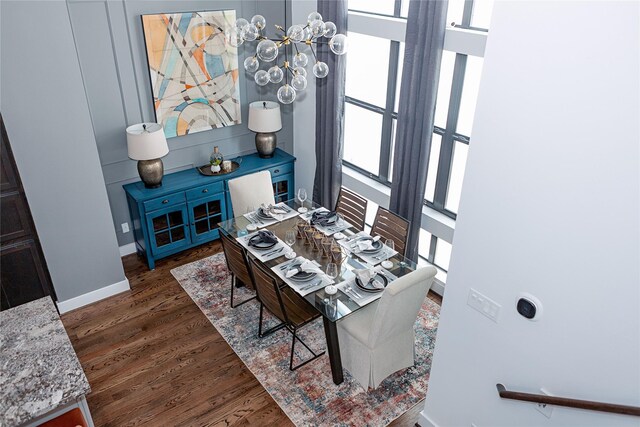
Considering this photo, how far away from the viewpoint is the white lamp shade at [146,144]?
528 cm

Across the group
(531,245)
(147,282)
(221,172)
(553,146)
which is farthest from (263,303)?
(553,146)

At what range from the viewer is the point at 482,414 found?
10.9ft

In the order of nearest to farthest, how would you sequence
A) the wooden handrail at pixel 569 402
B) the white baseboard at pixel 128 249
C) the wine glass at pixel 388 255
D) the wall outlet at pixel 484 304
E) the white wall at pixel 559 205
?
the white wall at pixel 559 205 < the wooden handrail at pixel 569 402 < the wall outlet at pixel 484 304 < the wine glass at pixel 388 255 < the white baseboard at pixel 128 249

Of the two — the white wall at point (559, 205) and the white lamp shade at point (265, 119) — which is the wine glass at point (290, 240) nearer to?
the white wall at point (559, 205)

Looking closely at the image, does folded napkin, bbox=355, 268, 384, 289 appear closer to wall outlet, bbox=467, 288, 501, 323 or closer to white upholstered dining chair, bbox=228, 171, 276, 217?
wall outlet, bbox=467, 288, 501, 323

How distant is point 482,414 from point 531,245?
1.33 meters

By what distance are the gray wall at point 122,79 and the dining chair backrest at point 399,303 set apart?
3483 millimetres

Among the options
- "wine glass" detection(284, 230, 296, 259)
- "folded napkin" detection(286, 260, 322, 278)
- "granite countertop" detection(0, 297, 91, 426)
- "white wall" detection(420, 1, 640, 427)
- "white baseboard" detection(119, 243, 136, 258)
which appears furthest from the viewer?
"white baseboard" detection(119, 243, 136, 258)

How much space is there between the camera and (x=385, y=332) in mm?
3918

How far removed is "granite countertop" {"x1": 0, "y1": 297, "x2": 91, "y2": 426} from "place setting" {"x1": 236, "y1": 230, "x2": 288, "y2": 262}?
5.84 ft

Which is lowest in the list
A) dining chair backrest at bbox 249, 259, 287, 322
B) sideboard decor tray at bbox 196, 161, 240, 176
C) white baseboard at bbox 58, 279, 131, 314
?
white baseboard at bbox 58, 279, 131, 314

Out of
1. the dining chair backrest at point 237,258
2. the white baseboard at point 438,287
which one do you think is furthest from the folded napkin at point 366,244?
the white baseboard at point 438,287

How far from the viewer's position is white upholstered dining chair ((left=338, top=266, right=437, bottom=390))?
373cm

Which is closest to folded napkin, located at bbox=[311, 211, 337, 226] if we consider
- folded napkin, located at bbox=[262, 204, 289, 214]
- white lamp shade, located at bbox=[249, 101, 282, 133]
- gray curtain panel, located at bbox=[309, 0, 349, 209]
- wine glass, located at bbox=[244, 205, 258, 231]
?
folded napkin, located at bbox=[262, 204, 289, 214]
